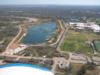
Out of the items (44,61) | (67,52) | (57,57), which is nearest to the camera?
(44,61)

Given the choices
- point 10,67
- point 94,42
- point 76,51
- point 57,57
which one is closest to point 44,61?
point 57,57

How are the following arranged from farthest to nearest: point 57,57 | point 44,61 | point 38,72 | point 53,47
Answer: point 53,47
point 57,57
point 44,61
point 38,72

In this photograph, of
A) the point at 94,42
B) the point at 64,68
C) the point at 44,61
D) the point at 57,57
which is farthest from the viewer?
the point at 94,42

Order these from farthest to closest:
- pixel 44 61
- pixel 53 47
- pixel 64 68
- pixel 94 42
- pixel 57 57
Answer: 1. pixel 94 42
2. pixel 53 47
3. pixel 57 57
4. pixel 44 61
5. pixel 64 68

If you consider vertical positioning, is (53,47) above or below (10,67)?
below

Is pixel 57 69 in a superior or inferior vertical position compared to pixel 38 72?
inferior

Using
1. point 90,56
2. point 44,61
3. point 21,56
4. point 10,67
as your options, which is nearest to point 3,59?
point 21,56

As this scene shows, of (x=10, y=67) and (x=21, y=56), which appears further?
(x=21, y=56)

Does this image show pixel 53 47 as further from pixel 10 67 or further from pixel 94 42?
pixel 10 67

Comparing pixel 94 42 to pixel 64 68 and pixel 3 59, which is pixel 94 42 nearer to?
pixel 64 68
